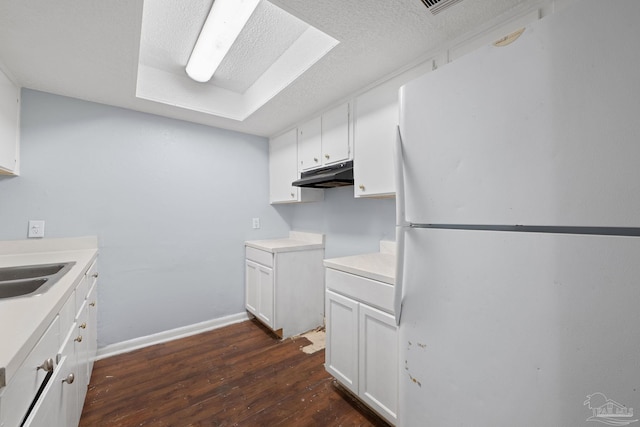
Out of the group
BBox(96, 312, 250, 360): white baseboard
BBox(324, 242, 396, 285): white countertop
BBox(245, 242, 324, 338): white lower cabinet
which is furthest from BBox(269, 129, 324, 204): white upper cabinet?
BBox(96, 312, 250, 360): white baseboard

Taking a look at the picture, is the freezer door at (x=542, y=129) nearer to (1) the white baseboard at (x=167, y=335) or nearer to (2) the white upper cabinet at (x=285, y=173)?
(2) the white upper cabinet at (x=285, y=173)

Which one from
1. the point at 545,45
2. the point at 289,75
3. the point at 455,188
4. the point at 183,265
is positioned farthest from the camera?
the point at 183,265

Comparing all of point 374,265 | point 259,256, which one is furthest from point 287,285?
point 374,265

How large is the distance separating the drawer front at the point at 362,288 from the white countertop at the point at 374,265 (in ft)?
0.09

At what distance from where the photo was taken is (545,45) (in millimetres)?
636

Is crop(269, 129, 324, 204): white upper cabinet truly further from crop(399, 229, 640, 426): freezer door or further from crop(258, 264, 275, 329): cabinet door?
crop(399, 229, 640, 426): freezer door

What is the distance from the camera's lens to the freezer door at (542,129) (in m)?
0.54

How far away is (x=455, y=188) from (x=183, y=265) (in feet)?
8.09

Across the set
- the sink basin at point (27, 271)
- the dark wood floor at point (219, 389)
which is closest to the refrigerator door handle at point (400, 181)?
the dark wood floor at point (219, 389)

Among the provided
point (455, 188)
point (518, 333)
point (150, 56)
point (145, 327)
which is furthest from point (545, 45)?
point (145, 327)

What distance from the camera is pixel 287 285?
236 cm

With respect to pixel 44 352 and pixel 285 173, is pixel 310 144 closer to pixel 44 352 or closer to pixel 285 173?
pixel 285 173

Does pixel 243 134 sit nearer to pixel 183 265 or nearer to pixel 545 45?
pixel 183 265

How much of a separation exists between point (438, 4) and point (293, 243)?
84.4 inches
